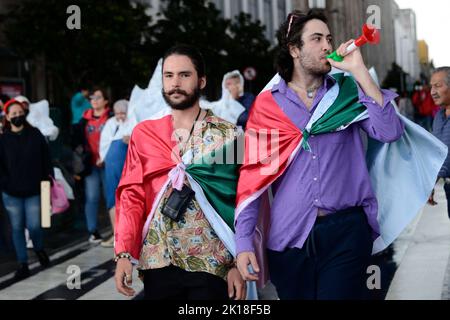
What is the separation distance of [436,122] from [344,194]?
2.87 metres

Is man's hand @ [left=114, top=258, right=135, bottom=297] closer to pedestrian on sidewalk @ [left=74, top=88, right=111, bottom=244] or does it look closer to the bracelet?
the bracelet

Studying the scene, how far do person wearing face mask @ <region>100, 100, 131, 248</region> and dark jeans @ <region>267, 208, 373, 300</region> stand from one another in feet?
20.1

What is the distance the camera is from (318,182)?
362cm

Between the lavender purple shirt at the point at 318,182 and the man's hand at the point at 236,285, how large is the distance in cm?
16

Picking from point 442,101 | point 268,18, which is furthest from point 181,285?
point 268,18

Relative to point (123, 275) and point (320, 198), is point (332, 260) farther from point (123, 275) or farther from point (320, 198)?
point (123, 275)

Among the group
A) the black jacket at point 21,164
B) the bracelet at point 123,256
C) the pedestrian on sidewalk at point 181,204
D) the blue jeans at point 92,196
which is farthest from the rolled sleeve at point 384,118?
the blue jeans at point 92,196

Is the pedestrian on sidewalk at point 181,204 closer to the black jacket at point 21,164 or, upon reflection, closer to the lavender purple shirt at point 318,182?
the lavender purple shirt at point 318,182

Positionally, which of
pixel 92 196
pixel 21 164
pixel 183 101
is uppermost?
pixel 183 101

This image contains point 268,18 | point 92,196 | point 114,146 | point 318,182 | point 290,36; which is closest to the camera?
point 318,182

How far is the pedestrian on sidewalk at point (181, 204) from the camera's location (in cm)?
374

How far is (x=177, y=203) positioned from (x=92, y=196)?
6911mm

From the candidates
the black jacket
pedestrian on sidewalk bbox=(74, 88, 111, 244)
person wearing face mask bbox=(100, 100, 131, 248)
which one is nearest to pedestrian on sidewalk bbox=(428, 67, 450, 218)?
the black jacket

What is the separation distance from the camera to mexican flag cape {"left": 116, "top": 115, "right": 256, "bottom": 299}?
3.78 meters
